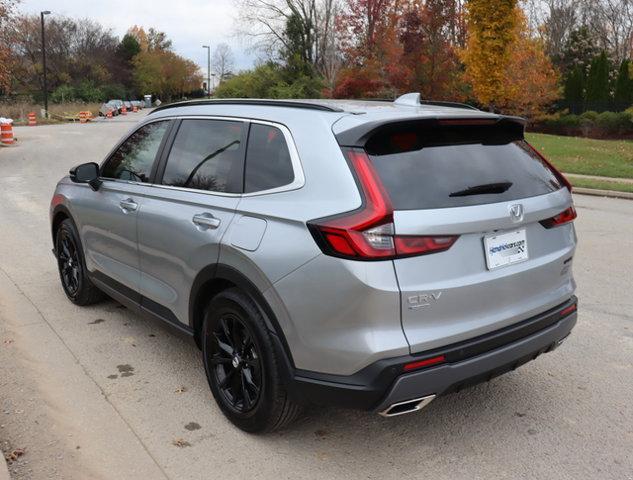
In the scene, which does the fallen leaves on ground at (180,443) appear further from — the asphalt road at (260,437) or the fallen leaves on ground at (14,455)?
the fallen leaves on ground at (14,455)

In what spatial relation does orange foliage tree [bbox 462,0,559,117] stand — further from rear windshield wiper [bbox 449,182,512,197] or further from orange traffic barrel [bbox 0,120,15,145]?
rear windshield wiper [bbox 449,182,512,197]

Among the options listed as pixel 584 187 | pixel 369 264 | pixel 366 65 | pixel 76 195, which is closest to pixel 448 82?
pixel 366 65

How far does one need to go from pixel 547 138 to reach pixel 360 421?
26.1 m

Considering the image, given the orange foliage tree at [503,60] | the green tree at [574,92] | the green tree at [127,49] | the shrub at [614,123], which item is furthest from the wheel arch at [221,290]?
the green tree at [127,49]

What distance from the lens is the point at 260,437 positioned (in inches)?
127

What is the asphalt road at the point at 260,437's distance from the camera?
297cm

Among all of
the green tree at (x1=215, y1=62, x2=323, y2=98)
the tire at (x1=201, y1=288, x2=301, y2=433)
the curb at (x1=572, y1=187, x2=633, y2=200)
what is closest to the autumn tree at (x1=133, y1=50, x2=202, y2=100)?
the green tree at (x1=215, y1=62, x2=323, y2=98)

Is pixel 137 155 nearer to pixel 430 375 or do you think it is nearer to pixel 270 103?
pixel 270 103

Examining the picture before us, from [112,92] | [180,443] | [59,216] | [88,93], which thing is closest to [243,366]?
[180,443]

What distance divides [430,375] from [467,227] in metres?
0.69

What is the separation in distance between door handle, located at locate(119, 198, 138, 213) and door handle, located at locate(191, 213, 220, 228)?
84 centimetres

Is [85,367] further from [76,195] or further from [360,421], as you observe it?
Answer: [360,421]

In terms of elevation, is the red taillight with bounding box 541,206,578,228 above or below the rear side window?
below

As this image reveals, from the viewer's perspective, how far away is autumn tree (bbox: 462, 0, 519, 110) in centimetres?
2492
